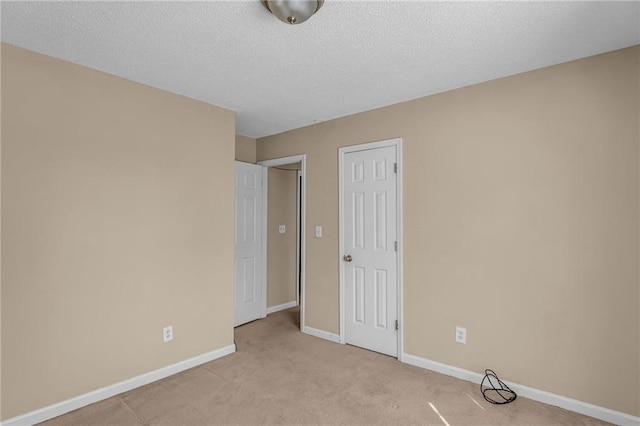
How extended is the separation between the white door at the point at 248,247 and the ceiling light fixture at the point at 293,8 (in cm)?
258

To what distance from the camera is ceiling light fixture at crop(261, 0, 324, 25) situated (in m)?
1.67

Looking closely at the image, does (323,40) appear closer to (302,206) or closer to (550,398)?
(302,206)

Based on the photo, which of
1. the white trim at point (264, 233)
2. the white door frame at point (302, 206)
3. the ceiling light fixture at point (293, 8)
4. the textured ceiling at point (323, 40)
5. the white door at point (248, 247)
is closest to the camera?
the ceiling light fixture at point (293, 8)

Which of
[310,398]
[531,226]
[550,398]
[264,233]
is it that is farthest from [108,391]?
[531,226]

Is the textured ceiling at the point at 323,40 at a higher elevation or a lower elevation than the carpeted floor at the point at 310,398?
higher

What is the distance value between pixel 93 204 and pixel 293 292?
10.3ft

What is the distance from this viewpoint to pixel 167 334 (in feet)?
9.53

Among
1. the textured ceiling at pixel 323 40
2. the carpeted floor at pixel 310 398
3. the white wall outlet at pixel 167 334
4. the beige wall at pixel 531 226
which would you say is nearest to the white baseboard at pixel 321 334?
the carpeted floor at pixel 310 398

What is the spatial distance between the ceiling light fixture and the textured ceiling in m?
0.08

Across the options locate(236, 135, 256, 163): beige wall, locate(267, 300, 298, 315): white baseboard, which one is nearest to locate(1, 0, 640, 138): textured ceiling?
locate(236, 135, 256, 163): beige wall

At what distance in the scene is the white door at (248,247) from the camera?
4.20 m

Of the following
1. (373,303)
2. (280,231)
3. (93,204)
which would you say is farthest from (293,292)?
(93,204)

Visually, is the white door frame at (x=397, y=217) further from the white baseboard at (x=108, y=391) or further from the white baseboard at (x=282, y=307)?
the white baseboard at (x=282, y=307)

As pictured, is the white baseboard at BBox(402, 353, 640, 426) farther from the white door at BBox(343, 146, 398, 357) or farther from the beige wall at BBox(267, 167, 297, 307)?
the beige wall at BBox(267, 167, 297, 307)
